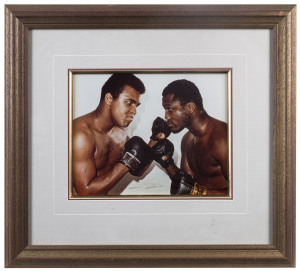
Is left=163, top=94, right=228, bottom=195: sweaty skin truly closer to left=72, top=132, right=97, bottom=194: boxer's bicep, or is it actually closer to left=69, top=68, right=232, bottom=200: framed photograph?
left=69, top=68, right=232, bottom=200: framed photograph

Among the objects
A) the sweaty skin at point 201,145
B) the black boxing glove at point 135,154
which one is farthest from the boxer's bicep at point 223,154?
the black boxing glove at point 135,154

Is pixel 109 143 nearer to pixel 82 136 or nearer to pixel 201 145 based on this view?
pixel 82 136

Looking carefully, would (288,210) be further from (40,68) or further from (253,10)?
(40,68)

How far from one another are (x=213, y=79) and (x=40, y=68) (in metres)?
0.30

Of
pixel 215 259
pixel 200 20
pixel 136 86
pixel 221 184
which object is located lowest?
pixel 215 259

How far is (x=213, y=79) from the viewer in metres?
0.66

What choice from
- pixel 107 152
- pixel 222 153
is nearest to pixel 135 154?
pixel 107 152

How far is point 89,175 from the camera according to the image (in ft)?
2.16

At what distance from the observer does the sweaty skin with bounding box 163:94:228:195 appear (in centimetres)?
66

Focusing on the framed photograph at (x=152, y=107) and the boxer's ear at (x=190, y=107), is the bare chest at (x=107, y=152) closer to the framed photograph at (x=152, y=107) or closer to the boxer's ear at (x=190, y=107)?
the framed photograph at (x=152, y=107)

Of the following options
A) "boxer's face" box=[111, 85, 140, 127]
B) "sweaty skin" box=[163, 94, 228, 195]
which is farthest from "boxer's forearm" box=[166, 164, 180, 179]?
"boxer's face" box=[111, 85, 140, 127]

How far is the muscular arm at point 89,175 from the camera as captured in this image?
66cm

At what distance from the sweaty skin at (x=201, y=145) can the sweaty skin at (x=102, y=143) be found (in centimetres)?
7

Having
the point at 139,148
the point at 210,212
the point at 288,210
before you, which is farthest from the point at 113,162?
the point at 288,210
